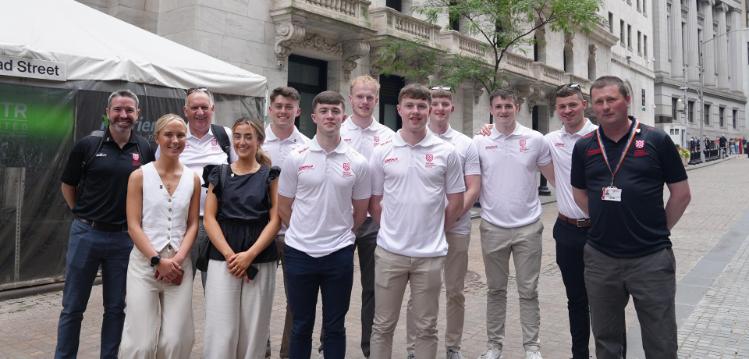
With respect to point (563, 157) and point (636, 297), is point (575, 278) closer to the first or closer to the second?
point (636, 297)

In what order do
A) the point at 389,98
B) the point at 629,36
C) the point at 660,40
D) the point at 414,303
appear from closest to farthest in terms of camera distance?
the point at 414,303, the point at 389,98, the point at 629,36, the point at 660,40

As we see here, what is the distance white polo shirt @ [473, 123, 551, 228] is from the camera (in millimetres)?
4832

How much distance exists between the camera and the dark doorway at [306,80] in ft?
53.9

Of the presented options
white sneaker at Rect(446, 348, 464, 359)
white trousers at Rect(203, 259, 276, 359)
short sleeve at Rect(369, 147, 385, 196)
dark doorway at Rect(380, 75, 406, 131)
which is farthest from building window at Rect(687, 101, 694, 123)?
white trousers at Rect(203, 259, 276, 359)

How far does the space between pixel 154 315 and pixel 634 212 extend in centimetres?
328

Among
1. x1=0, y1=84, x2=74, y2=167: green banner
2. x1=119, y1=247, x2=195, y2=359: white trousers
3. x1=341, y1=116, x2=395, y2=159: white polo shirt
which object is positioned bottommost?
x1=119, y1=247, x2=195, y2=359: white trousers

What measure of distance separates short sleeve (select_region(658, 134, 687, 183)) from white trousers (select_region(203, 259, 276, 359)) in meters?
2.78

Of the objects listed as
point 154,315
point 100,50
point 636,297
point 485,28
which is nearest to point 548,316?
point 636,297

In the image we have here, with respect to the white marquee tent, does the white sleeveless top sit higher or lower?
lower

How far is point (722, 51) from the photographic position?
73.4 meters

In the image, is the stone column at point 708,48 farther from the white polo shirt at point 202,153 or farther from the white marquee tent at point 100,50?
the white polo shirt at point 202,153

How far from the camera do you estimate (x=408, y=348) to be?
4.89m

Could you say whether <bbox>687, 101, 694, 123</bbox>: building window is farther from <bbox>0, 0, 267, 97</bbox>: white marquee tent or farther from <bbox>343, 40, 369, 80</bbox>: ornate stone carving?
<bbox>0, 0, 267, 97</bbox>: white marquee tent

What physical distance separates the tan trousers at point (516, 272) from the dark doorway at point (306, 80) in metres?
12.0
